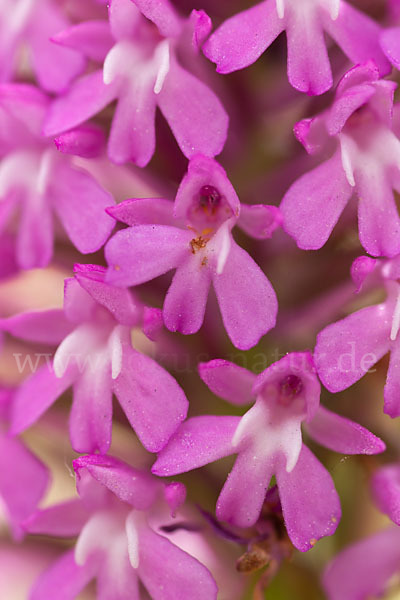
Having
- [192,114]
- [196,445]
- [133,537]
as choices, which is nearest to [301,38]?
[192,114]

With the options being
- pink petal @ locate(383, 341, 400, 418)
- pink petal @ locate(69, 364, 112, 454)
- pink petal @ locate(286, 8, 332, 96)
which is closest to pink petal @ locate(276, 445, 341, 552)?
pink petal @ locate(383, 341, 400, 418)

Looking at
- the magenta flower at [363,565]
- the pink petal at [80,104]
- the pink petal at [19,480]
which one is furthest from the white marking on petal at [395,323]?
the pink petal at [19,480]

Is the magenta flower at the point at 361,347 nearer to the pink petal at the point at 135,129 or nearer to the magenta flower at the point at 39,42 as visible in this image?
the pink petal at the point at 135,129

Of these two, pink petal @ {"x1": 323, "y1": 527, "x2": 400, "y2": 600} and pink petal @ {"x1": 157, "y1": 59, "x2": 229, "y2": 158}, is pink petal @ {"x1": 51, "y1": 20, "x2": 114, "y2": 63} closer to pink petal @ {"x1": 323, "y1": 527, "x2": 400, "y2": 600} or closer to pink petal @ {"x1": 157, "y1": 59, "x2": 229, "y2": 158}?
pink petal @ {"x1": 157, "y1": 59, "x2": 229, "y2": 158}

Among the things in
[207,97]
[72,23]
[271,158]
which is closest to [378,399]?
[271,158]

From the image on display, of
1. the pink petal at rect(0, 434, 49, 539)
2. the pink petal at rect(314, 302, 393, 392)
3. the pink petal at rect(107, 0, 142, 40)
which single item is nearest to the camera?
the pink petal at rect(314, 302, 393, 392)

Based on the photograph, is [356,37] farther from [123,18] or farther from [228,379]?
[228,379]
